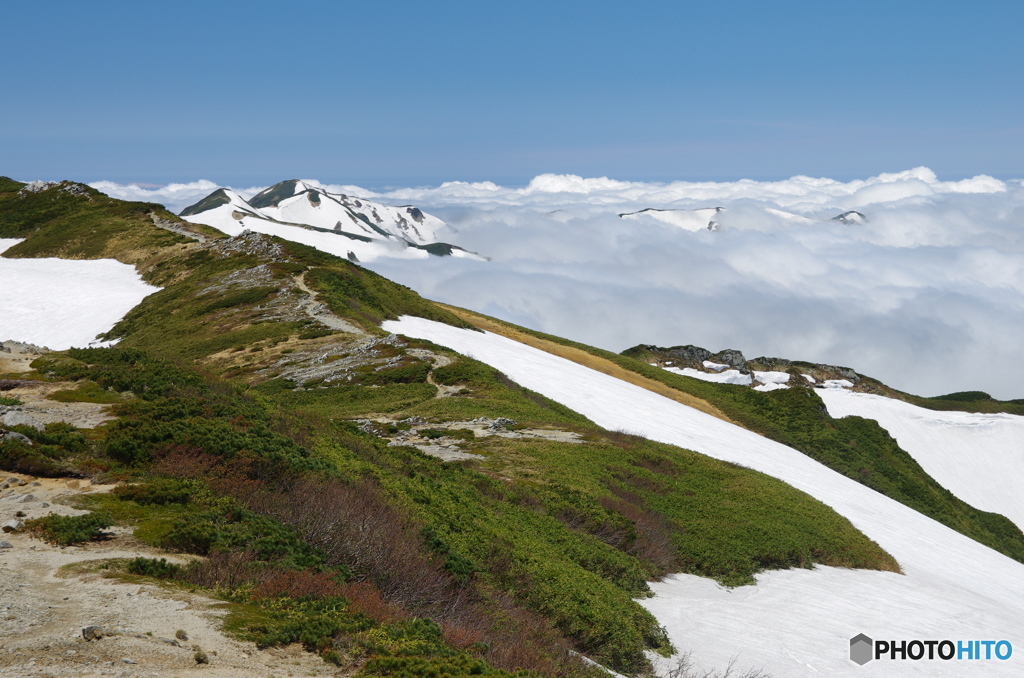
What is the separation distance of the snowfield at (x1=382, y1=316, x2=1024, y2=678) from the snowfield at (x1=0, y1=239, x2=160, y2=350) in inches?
1972

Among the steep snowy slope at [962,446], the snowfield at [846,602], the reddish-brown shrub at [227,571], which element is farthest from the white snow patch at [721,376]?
the reddish-brown shrub at [227,571]

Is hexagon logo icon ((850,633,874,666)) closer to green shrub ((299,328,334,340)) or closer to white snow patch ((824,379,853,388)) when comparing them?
green shrub ((299,328,334,340))

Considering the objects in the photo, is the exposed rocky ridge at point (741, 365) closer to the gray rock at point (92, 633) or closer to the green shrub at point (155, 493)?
the green shrub at point (155, 493)

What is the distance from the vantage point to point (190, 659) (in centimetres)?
995

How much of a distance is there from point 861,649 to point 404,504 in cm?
1425

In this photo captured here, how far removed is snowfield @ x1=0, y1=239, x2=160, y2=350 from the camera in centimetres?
6631

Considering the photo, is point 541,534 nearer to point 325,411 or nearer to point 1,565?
point 1,565

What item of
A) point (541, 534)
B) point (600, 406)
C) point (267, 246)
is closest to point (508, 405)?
point (600, 406)

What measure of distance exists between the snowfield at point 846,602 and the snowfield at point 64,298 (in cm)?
5009

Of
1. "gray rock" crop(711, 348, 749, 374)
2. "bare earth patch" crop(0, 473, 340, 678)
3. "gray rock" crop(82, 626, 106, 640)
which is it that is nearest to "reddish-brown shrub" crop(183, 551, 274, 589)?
"bare earth patch" crop(0, 473, 340, 678)

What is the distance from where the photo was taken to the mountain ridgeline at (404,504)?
13.0m

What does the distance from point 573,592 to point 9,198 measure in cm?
14424

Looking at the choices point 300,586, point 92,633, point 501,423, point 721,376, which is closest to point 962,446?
point 721,376

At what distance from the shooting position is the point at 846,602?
2436 centimetres
